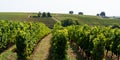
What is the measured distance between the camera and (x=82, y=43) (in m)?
68.6

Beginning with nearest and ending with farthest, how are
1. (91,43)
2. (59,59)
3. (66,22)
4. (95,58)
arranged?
(59,59), (95,58), (91,43), (66,22)

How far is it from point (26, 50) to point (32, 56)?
307 inches

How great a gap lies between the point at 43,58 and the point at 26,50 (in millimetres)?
6727

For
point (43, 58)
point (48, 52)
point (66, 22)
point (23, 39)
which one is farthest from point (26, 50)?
point (66, 22)

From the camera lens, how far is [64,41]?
55469mm

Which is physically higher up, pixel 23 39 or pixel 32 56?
pixel 23 39

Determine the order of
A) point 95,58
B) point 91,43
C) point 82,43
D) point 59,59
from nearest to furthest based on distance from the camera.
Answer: point 59,59
point 95,58
point 91,43
point 82,43

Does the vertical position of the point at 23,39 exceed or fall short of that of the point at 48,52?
it exceeds it

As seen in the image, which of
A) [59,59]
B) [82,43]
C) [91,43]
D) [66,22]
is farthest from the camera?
[66,22]

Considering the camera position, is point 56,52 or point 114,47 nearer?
point 56,52

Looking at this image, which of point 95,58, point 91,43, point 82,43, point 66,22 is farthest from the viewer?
point 66,22

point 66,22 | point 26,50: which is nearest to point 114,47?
point 26,50

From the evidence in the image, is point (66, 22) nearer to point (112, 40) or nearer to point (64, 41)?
point (112, 40)

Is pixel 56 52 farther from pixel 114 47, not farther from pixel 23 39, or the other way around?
pixel 114 47
